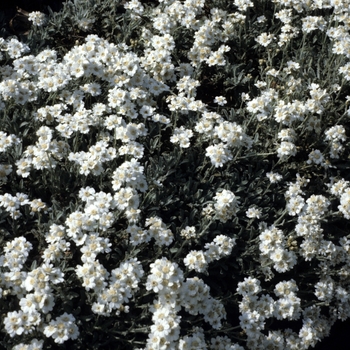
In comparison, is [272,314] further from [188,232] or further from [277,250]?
[188,232]

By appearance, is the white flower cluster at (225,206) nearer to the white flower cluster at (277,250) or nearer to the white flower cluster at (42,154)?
the white flower cluster at (277,250)

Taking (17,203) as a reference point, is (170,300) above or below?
below

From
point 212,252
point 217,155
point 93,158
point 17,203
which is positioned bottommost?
point 212,252

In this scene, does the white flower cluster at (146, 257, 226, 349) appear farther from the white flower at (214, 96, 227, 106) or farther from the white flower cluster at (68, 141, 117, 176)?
the white flower at (214, 96, 227, 106)

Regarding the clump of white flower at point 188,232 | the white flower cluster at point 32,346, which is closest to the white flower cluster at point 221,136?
the clump of white flower at point 188,232

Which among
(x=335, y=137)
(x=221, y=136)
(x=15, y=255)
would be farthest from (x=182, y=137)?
(x=15, y=255)

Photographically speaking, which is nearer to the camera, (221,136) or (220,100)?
(221,136)

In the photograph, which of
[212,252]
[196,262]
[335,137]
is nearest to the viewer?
[196,262]
